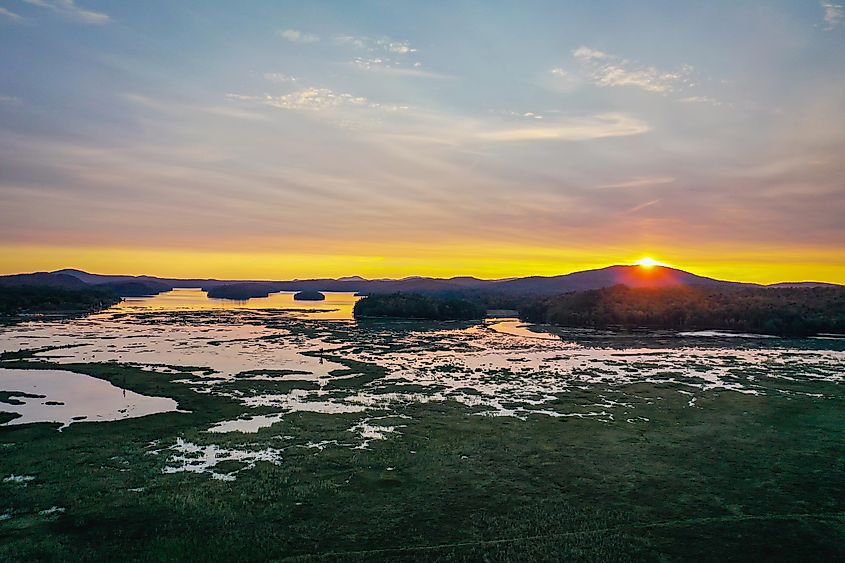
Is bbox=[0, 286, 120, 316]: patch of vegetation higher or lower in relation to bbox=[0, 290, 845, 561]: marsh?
higher

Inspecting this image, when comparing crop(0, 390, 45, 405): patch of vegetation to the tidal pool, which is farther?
crop(0, 390, 45, 405): patch of vegetation

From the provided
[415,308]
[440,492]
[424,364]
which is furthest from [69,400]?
[415,308]

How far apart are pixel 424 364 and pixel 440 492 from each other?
123 feet

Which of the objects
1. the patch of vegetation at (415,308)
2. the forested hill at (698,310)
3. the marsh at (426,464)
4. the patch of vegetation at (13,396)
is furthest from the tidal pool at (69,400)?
the patch of vegetation at (415,308)

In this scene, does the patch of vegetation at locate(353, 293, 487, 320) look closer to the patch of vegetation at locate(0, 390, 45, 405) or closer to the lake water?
the lake water

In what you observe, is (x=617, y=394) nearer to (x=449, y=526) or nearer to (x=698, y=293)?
(x=449, y=526)

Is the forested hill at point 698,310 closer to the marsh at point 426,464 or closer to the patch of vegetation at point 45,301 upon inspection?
the marsh at point 426,464

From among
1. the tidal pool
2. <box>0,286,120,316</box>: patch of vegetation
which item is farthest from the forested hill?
<box>0,286,120,316</box>: patch of vegetation

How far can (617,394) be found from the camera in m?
44.0

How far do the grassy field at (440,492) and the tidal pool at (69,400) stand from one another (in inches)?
115

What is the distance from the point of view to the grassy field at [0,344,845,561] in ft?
61.6

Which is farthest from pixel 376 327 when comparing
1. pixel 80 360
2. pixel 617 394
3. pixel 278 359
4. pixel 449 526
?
pixel 449 526

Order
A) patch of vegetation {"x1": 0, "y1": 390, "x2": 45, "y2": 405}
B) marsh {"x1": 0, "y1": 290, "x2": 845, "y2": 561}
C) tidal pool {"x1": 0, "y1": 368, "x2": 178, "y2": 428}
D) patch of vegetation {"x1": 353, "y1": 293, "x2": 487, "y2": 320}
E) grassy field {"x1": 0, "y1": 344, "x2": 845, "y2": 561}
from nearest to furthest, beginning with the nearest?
grassy field {"x1": 0, "y1": 344, "x2": 845, "y2": 561}, marsh {"x1": 0, "y1": 290, "x2": 845, "y2": 561}, tidal pool {"x1": 0, "y1": 368, "x2": 178, "y2": 428}, patch of vegetation {"x1": 0, "y1": 390, "x2": 45, "y2": 405}, patch of vegetation {"x1": 353, "y1": 293, "x2": 487, "y2": 320}

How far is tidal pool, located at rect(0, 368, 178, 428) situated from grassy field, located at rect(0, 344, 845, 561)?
292 centimetres
